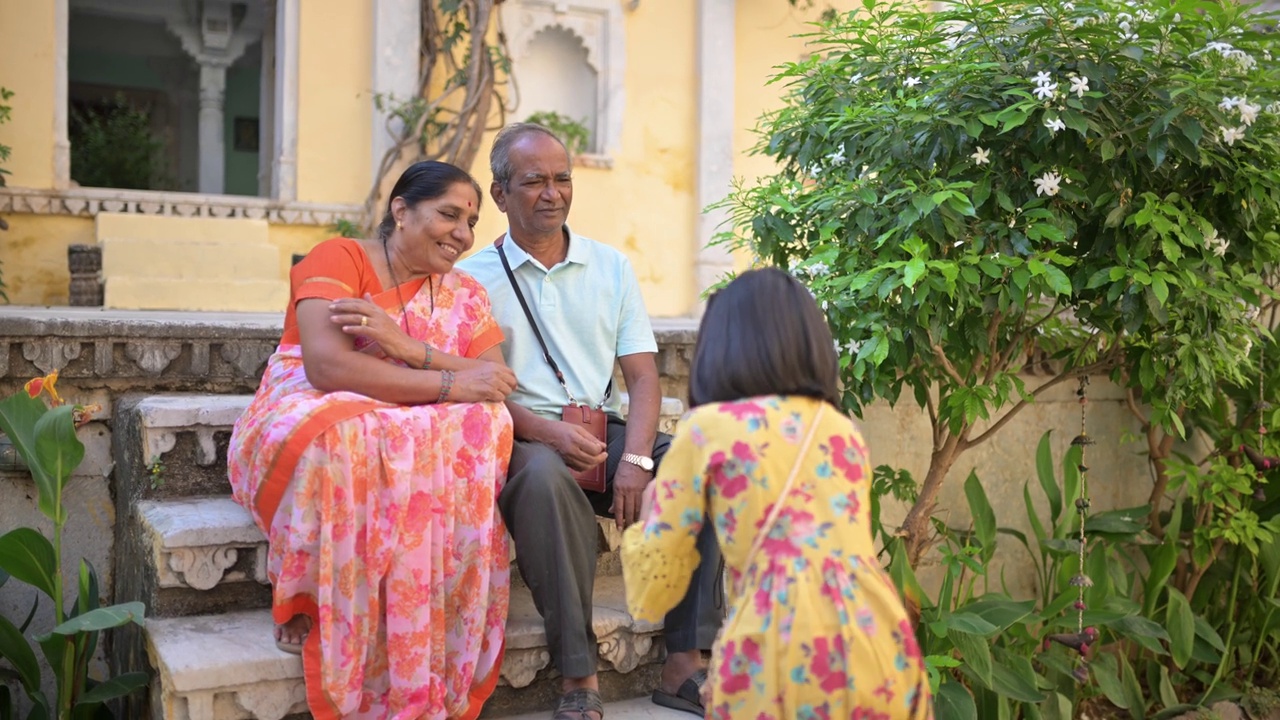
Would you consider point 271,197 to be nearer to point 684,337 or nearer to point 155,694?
point 684,337

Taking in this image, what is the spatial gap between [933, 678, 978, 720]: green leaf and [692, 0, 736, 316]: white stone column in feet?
20.0

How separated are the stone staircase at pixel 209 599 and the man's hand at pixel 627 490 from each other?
268 millimetres

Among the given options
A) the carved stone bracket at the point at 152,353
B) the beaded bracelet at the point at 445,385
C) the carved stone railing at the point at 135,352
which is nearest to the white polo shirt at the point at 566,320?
the beaded bracelet at the point at 445,385

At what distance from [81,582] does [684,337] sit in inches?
86.1

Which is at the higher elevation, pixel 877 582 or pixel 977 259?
pixel 977 259

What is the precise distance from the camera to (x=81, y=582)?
10.0 feet

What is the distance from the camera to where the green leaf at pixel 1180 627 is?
412 centimetres

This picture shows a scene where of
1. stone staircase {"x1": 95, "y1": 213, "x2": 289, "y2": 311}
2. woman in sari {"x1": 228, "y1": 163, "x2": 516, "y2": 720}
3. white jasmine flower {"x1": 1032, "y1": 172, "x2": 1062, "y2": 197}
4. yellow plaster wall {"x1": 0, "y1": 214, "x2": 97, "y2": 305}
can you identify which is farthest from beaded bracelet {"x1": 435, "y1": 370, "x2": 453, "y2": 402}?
yellow plaster wall {"x1": 0, "y1": 214, "x2": 97, "y2": 305}

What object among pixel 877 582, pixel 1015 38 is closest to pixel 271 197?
pixel 1015 38

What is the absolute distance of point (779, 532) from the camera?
1906 millimetres

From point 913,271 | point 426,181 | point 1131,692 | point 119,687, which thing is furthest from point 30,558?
point 1131,692

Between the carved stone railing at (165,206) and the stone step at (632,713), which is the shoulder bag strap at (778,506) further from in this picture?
the carved stone railing at (165,206)

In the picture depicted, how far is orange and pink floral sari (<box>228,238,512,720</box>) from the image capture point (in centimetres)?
258

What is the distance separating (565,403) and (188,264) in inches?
202
